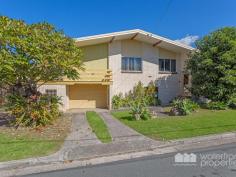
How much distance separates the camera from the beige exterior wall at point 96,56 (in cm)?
1812

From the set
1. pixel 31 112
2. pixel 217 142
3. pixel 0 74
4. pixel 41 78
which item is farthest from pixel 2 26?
pixel 217 142

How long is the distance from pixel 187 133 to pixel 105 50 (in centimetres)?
1179

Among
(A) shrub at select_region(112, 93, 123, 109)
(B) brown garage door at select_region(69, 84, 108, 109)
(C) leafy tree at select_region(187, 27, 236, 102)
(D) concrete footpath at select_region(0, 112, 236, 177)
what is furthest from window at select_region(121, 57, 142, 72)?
(D) concrete footpath at select_region(0, 112, 236, 177)

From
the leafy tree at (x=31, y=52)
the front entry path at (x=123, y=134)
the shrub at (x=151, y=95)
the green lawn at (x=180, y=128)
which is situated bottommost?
the front entry path at (x=123, y=134)

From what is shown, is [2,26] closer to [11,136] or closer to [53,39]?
[53,39]

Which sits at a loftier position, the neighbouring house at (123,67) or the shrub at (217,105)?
the neighbouring house at (123,67)

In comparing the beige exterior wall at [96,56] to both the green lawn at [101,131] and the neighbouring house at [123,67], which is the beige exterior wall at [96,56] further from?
the green lawn at [101,131]

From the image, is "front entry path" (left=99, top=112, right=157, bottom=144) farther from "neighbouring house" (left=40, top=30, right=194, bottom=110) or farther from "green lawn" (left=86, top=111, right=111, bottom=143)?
"neighbouring house" (left=40, top=30, right=194, bottom=110)

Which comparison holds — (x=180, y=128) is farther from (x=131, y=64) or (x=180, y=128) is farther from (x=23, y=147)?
(x=131, y=64)

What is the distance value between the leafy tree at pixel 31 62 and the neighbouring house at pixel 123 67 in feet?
17.8

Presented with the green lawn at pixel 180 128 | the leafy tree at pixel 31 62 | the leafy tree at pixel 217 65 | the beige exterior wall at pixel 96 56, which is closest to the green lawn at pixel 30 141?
the leafy tree at pixel 31 62

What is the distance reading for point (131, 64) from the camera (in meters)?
19.0

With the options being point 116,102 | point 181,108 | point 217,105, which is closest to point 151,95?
point 116,102

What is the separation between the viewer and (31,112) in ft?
33.4
